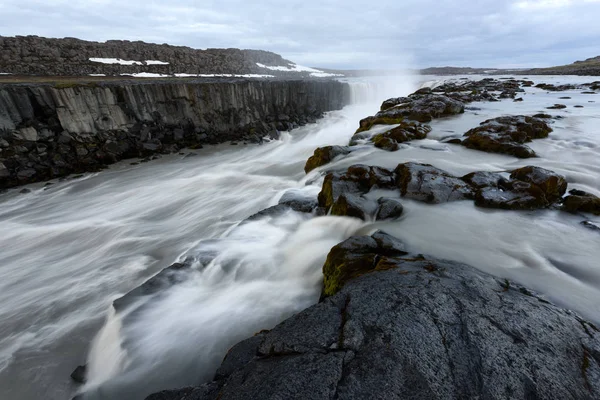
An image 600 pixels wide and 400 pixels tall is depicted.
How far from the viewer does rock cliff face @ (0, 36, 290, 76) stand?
2727 centimetres

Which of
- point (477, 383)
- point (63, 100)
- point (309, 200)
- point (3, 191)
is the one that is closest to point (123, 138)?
point (63, 100)

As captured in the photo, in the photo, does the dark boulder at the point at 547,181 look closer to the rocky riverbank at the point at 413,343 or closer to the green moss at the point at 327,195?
the rocky riverbank at the point at 413,343

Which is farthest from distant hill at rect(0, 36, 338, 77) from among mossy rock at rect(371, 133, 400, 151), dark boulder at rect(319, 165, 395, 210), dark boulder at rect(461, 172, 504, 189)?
dark boulder at rect(461, 172, 504, 189)

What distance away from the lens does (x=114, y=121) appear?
14.3 meters

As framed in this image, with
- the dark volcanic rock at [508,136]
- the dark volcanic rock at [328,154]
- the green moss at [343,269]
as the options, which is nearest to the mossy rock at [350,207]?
the green moss at [343,269]

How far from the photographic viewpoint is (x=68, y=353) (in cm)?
385

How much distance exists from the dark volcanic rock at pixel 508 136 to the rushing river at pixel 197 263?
35 centimetres

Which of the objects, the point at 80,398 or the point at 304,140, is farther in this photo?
the point at 304,140

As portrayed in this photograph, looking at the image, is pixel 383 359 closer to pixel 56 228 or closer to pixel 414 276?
pixel 414 276

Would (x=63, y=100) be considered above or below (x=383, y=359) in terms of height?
above

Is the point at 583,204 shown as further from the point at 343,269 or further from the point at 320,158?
the point at 320,158

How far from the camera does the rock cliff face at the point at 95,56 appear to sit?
1073 inches

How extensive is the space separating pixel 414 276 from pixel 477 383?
1046 millimetres

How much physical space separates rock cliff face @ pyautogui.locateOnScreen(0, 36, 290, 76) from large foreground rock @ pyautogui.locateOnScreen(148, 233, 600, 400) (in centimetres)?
3629
